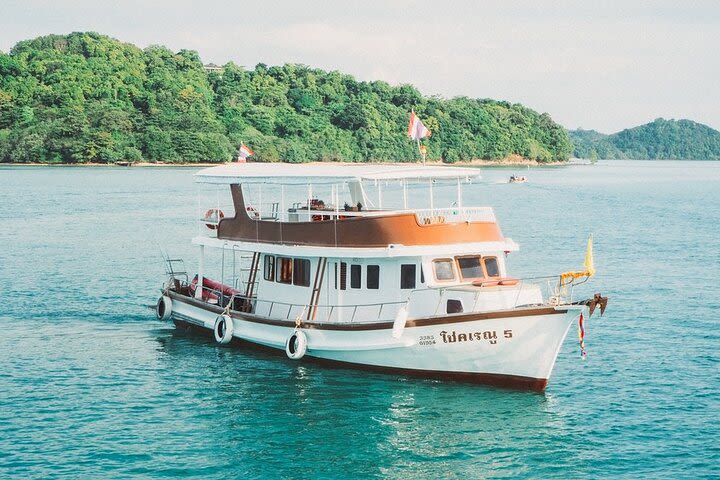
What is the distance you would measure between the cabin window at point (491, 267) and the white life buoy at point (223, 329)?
915 cm

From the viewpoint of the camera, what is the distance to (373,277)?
28609 millimetres

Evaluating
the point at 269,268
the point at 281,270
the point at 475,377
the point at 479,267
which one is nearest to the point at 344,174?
the point at 281,270

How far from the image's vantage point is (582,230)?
7594cm

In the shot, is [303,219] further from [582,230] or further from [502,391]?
[582,230]

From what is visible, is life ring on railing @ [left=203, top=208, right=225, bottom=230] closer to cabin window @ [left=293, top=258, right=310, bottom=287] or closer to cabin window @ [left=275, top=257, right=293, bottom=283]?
cabin window @ [left=275, top=257, right=293, bottom=283]

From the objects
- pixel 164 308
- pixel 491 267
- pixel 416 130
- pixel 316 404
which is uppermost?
pixel 416 130

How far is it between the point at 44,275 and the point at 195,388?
24.2 metres

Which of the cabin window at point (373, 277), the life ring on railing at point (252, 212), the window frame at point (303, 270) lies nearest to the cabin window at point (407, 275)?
the cabin window at point (373, 277)

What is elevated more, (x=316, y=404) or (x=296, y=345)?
(x=296, y=345)

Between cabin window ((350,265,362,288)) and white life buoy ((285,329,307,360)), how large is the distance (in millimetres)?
2243

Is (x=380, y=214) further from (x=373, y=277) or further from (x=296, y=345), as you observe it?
(x=296, y=345)

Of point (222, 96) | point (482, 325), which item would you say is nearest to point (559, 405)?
point (482, 325)

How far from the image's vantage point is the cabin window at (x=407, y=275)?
27891 millimetres

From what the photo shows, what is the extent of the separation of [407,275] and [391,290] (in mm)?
706
